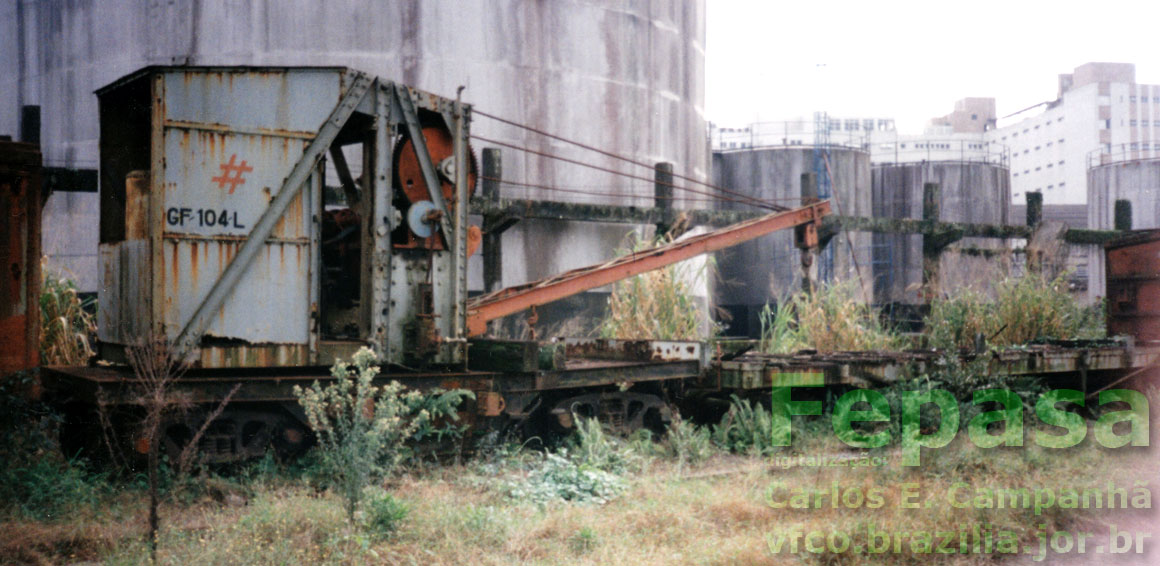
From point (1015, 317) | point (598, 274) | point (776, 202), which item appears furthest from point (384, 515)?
point (776, 202)

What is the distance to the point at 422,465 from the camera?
7.35m

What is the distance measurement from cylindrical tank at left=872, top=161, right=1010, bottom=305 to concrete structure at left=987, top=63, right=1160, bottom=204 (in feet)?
24.9

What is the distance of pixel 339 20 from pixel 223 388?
785 centimetres

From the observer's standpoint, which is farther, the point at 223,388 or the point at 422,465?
the point at 422,465

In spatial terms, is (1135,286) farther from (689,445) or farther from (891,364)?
(689,445)

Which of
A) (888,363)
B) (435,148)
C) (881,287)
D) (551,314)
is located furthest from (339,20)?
(881,287)

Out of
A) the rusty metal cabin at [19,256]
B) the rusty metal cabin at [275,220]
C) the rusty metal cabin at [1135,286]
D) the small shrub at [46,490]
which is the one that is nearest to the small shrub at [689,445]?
the rusty metal cabin at [275,220]

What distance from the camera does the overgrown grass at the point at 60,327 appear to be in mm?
8842

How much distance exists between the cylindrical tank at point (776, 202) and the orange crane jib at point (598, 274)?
10.2 m

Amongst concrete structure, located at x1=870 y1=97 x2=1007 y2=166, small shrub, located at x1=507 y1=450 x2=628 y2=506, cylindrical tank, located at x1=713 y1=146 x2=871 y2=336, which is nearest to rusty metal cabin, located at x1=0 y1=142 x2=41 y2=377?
small shrub, located at x1=507 y1=450 x2=628 y2=506

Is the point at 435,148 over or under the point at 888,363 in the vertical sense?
over

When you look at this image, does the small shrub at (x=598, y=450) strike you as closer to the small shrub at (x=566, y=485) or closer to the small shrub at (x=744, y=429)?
the small shrub at (x=566, y=485)

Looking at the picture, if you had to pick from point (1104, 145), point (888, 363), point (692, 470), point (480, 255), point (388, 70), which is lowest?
point (692, 470)

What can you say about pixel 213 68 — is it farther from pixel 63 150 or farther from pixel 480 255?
pixel 63 150
